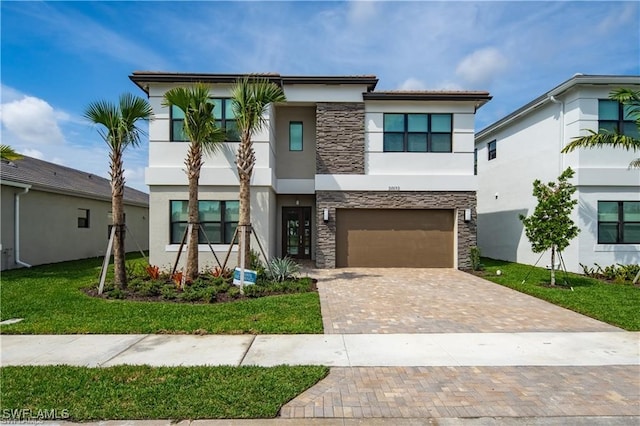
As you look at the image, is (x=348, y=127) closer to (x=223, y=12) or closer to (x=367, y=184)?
(x=367, y=184)

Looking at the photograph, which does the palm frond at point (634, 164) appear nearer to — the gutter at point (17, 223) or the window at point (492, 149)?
the window at point (492, 149)

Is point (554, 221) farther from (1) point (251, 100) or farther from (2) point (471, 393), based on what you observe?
(1) point (251, 100)

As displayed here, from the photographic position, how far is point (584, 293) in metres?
9.78

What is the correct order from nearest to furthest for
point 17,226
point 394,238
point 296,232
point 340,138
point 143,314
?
point 143,314 < point 17,226 < point 340,138 < point 394,238 < point 296,232

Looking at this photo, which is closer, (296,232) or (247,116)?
(247,116)

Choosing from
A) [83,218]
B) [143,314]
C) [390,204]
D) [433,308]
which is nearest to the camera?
[143,314]

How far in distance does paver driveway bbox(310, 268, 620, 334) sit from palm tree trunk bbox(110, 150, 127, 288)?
5.58m

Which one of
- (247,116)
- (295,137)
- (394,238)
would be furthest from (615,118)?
(247,116)

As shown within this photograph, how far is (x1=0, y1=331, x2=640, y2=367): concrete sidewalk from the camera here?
5.11 m

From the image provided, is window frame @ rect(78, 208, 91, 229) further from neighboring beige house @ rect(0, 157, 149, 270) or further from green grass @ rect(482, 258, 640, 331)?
green grass @ rect(482, 258, 640, 331)

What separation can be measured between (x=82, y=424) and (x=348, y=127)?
12.5m

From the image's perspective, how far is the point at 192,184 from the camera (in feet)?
33.4

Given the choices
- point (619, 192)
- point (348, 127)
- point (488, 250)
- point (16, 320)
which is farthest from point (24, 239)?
point (619, 192)

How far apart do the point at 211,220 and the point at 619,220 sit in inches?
594
